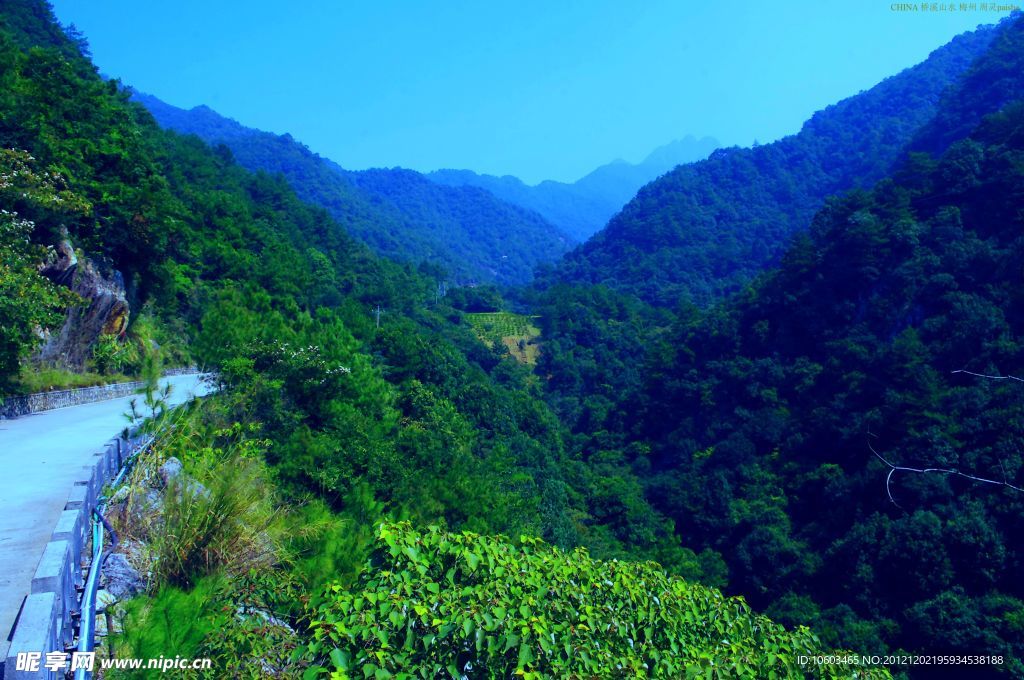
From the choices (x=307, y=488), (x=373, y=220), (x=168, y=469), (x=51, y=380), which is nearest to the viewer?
(x=168, y=469)

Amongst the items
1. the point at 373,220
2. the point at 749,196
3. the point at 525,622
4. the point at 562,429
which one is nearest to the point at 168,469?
the point at 525,622

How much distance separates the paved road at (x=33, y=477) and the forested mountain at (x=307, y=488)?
639mm

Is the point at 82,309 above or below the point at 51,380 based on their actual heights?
above

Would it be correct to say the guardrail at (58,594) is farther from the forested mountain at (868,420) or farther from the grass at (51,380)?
the forested mountain at (868,420)

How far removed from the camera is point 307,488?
11711mm

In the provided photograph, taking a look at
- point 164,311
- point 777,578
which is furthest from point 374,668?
point 777,578

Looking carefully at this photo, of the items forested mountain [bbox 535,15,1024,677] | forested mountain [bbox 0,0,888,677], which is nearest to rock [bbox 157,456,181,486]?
forested mountain [bbox 0,0,888,677]

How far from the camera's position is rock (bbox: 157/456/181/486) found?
6609 mm

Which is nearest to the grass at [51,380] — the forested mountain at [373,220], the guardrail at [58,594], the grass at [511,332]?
the guardrail at [58,594]

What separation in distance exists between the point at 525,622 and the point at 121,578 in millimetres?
3256

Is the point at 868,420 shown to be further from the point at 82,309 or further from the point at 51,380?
the point at 51,380

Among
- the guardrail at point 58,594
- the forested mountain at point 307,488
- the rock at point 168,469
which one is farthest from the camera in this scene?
the rock at point 168,469

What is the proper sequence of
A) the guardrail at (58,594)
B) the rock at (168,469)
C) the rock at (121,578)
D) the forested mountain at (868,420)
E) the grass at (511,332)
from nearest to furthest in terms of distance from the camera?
the guardrail at (58,594) < the rock at (121,578) < the rock at (168,469) < the forested mountain at (868,420) < the grass at (511,332)

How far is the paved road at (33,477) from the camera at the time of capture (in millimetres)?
4527
